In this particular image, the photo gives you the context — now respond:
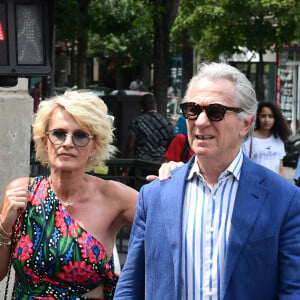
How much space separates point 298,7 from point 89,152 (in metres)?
20.5

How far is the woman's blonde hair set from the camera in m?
4.20

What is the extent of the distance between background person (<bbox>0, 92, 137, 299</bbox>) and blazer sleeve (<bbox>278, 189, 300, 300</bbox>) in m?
1.17

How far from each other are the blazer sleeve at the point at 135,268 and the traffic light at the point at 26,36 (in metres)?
2.07

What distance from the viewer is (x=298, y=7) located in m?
24.0

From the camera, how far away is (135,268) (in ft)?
11.2

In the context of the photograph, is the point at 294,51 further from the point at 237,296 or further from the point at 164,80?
the point at 237,296

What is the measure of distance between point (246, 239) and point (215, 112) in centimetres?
47

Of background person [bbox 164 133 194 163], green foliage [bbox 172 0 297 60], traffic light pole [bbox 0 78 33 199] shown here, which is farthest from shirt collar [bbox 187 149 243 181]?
green foliage [bbox 172 0 297 60]

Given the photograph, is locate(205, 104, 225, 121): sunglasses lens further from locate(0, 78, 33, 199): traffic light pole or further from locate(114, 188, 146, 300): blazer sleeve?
locate(0, 78, 33, 199): traffic light pole

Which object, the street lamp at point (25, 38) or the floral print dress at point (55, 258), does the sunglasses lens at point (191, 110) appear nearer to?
the floral print dress at point (55, 258)

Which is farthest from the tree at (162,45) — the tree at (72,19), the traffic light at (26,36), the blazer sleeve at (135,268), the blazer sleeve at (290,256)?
the blazer sleeve at (290,256)

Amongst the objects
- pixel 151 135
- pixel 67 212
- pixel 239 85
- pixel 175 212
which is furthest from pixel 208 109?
pixel 151 135

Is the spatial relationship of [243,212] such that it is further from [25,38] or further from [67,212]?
[25,38]

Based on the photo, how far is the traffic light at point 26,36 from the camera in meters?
5.30
